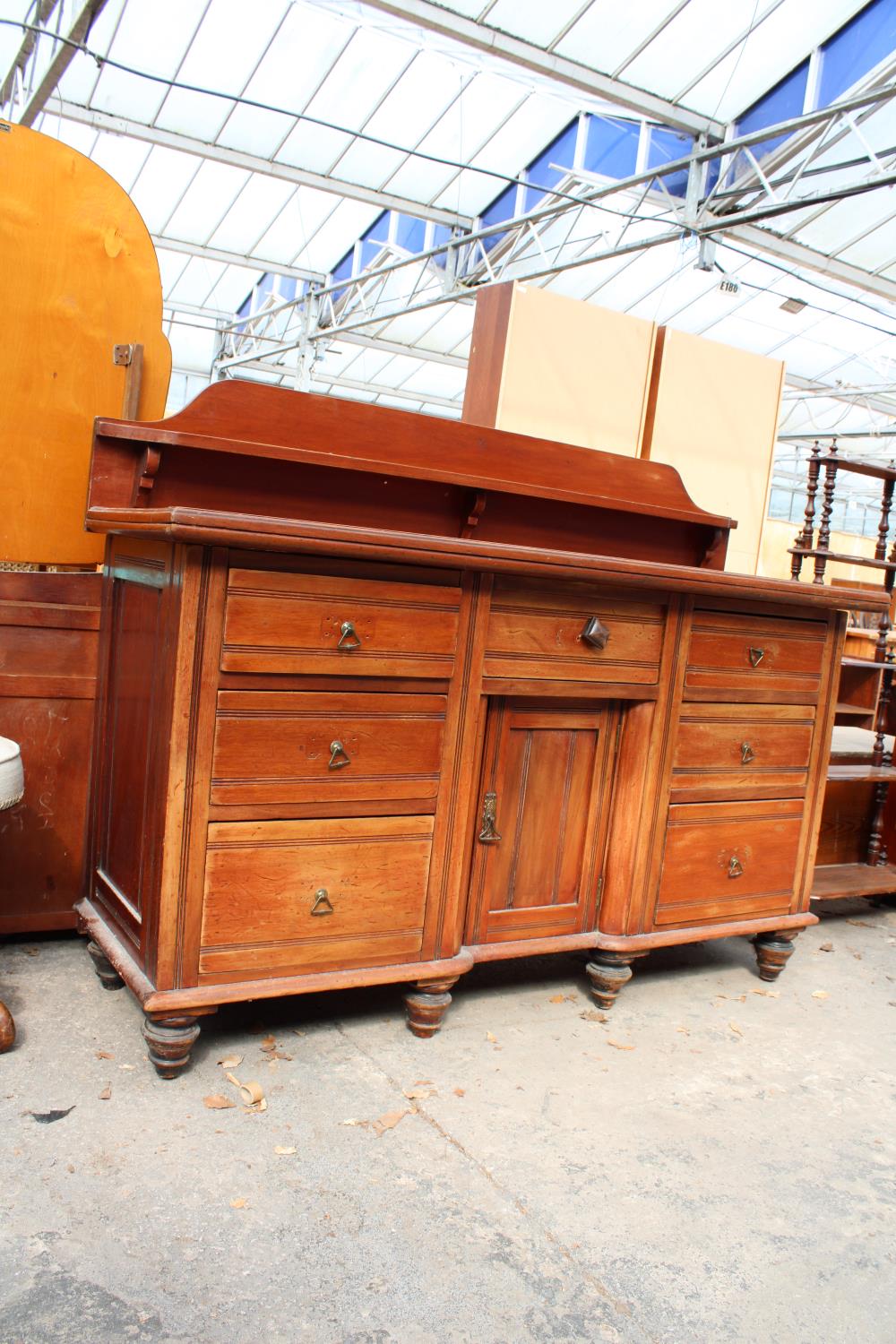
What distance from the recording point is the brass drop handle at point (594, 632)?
2588 millimetres

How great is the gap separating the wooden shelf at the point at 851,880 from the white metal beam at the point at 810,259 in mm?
6955

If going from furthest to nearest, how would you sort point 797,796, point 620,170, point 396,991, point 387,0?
point 620,170 < point 387,0 < point 797,796 < point 396,991

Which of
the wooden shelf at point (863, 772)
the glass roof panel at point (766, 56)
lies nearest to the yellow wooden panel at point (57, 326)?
the wooden shelf at point (863, 772)

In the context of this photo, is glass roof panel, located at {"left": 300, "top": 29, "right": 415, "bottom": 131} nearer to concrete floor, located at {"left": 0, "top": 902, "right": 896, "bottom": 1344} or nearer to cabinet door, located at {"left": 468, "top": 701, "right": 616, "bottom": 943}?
cabinet door, located at {"left": 468, "top": 701, "right": 616, "bottom": 943}

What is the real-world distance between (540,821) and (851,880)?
5.20 ft

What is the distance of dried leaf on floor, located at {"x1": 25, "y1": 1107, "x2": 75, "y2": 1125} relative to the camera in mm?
1992

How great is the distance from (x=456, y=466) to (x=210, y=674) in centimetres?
101

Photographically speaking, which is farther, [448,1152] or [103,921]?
[103,921]

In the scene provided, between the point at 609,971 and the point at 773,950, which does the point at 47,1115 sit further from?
the point at 773,950

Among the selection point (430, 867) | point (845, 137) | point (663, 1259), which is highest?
point (845, 137)

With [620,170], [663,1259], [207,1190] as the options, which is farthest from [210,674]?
[620,170]

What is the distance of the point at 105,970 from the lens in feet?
8.40

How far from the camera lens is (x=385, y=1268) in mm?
1699

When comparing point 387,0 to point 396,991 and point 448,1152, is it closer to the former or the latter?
point 396,991
